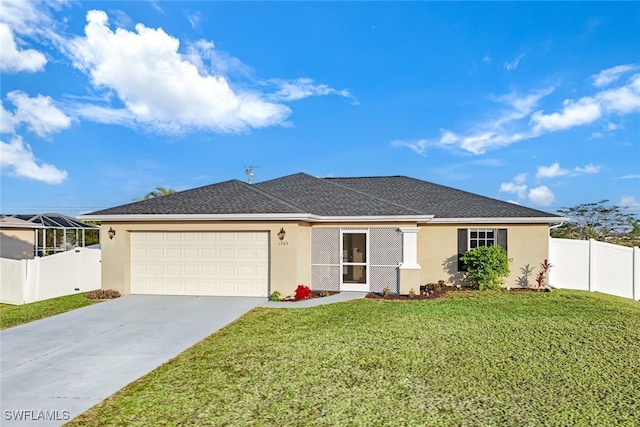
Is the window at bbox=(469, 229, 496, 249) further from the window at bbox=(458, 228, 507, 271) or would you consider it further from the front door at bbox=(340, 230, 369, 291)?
the front door at bbox=(340, 230, 369, 291)

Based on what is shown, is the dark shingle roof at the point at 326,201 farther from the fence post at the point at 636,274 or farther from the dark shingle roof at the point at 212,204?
the fence post at the point at 636,274

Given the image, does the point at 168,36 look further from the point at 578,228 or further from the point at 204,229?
the point at 578,228

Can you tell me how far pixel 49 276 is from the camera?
12.6 metres

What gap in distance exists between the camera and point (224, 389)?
5.10 m

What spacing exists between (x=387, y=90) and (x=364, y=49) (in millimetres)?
2672

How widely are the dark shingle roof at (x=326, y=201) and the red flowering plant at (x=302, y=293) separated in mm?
2541

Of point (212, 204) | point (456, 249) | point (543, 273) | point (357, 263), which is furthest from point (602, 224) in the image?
point (212, 204)

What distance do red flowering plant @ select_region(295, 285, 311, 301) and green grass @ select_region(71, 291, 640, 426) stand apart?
2.73 metres

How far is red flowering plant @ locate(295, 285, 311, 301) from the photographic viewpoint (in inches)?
473

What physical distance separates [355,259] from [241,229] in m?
4.27

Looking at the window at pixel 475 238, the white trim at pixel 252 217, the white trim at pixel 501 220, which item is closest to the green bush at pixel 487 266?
the window at pixel 475 238

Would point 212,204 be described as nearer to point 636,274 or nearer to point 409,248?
point 409,248

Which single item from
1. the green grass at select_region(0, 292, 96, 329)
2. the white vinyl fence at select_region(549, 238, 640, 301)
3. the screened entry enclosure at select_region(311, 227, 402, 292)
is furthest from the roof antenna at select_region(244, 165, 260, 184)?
the white vinyl fence at select_region(549, 238, 640, 301)

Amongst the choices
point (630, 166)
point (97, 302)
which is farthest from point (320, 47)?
point (630, 166)
